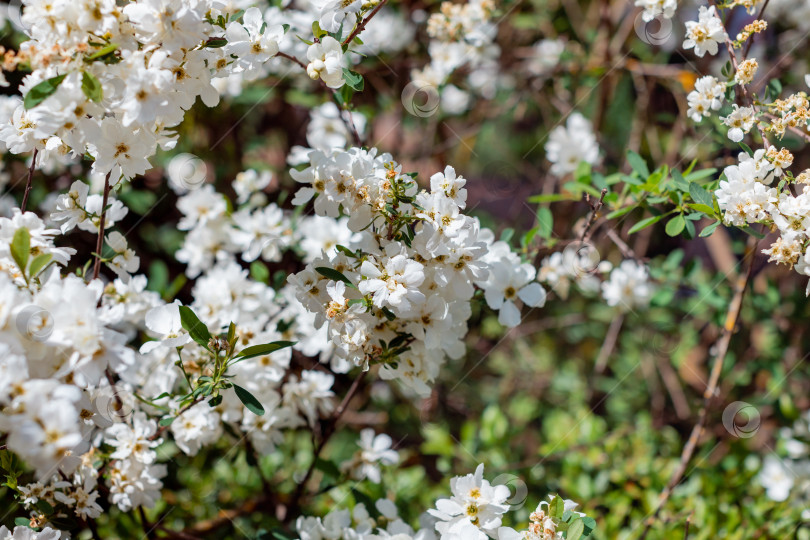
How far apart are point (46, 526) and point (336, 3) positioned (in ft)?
3.92

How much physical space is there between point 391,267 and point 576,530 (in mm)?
587

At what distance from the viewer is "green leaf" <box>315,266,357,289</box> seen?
1203 millimetres

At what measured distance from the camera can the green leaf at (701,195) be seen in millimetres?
1300

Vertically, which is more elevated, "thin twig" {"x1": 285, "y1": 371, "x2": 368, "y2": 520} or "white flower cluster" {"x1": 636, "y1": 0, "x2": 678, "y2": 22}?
"white flower cluster" {"x1": 636, "y1": 0, "x2": 678, "y2": 22}

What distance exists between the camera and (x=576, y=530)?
116cm

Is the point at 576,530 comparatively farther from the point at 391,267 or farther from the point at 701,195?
the point at 701,195

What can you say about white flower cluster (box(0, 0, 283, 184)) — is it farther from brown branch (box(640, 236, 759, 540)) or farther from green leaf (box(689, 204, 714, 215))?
brown branch (box(640, 236, 759, 540))

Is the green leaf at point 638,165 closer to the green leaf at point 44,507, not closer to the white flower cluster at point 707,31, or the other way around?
the white flower cluster at point 707,31

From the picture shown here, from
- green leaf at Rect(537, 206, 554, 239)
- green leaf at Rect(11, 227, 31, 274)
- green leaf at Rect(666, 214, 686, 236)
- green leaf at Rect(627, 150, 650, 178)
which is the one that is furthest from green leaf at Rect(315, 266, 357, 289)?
green leaf at Rect(627, 150, 650, 178)

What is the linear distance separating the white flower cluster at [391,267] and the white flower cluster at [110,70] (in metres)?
0.30

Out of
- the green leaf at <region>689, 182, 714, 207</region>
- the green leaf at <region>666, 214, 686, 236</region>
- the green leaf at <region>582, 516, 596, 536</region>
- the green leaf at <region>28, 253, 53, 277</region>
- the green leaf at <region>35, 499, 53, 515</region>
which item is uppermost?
the green leaf at <region>28, 253, 53, 277</region>

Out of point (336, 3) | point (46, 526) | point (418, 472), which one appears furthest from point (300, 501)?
point (336, 3)

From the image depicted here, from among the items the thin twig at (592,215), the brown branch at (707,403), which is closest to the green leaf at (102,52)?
the thin twig at (592,215)

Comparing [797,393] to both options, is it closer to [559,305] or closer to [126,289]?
[559,305]
